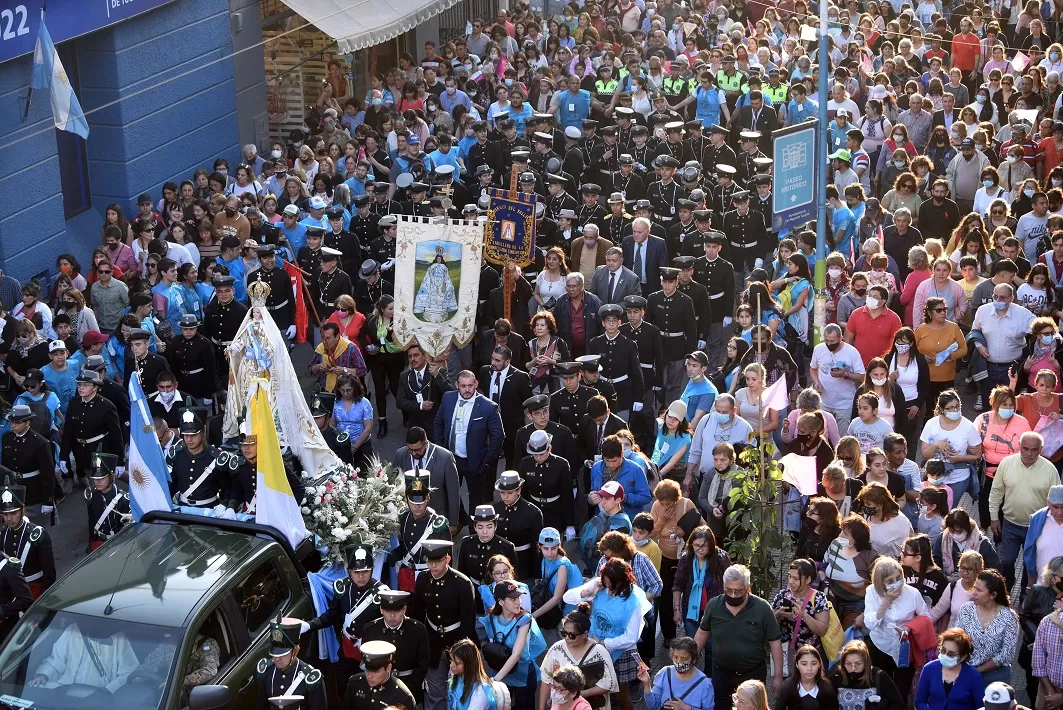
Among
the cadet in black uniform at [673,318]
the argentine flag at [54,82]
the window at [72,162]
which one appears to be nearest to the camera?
the cadet in black uniform at [673,318]

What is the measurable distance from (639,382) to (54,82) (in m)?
7.55

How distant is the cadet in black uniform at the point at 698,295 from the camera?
50.5 ft

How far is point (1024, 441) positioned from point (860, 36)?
16551 mm

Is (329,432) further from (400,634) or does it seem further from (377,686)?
(377,686)

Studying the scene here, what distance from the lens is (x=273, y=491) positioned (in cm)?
1042

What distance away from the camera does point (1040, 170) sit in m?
19.6

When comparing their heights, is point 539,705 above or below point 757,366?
below

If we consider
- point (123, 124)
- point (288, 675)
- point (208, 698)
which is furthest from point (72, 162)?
point (208, 698)

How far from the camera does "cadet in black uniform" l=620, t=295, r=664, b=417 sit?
1444cm

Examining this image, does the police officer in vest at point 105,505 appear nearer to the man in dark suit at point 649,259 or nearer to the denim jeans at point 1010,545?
the man in dark suit at point 649,259

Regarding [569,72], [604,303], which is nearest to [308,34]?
[569,72]

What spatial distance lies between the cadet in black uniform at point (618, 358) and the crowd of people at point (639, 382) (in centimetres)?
3

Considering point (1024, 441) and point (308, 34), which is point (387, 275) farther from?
point (308, 34)

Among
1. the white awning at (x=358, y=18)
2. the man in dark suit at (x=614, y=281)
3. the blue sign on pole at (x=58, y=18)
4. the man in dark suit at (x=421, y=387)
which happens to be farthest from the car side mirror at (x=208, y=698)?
the white awning at (x=358, y=18)
